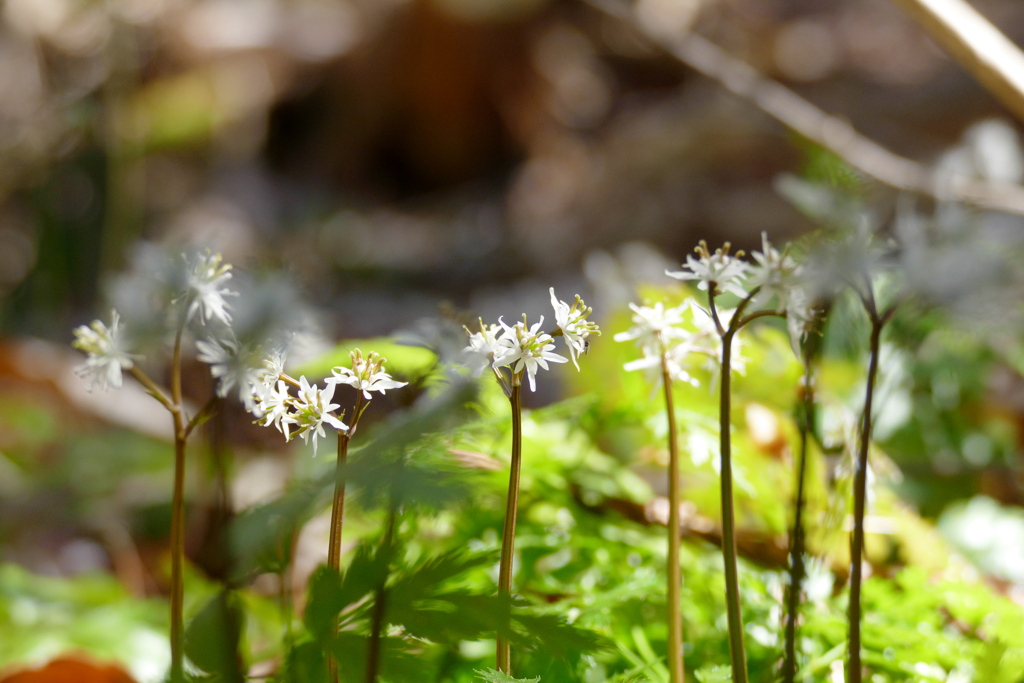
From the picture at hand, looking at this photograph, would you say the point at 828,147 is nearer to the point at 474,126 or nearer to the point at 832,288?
the point at 832,288

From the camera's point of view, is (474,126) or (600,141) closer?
(600,141)

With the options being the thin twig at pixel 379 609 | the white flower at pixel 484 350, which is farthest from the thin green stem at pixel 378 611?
the white flower at pixel 484 350

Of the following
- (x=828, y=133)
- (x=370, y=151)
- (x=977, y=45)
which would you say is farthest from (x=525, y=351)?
(x=370, y=151)

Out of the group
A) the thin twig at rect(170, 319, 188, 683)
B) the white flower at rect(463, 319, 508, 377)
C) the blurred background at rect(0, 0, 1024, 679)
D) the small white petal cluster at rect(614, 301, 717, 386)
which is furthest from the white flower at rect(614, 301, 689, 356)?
the blurred background at rect(0, 0, 1024, 679)

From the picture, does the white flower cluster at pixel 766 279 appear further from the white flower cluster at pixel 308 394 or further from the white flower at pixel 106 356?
the white flower at pixel 106 356

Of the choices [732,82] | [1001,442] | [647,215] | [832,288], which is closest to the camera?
[832,288]

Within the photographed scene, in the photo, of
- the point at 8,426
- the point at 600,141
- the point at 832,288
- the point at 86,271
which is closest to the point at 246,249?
the point at 86,271

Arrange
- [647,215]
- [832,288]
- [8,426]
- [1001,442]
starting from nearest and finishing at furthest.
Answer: [832,288]
[1001,442]
[8,426]
[647,215]
